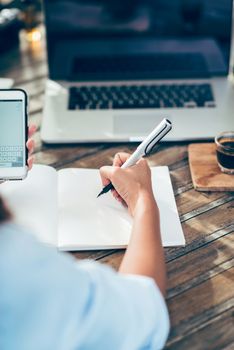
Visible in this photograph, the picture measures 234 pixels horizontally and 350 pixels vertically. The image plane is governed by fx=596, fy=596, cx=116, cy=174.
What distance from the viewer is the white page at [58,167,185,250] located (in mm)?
1052

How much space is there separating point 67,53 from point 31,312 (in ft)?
3.06

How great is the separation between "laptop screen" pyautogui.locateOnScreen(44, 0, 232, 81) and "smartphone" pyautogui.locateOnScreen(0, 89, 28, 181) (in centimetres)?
41

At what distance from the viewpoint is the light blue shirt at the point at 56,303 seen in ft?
2.26

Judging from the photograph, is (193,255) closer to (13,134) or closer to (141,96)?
(13,134)

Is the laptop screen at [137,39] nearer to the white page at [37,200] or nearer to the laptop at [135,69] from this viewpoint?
the laptop at [135,69]

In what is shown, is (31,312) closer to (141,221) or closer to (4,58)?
(141,221)

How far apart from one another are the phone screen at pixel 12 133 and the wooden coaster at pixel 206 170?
36cm

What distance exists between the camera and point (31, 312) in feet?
2.28

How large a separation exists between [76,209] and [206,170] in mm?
293

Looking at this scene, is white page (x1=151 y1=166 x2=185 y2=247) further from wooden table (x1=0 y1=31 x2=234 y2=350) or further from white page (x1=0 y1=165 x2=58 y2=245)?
white page (x1=0 y1=165 x2=58 y2=245)

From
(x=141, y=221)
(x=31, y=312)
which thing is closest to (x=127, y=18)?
(x=141, y=221)

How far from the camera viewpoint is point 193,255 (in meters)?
Answer: 1.04

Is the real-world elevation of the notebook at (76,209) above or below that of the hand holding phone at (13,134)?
below

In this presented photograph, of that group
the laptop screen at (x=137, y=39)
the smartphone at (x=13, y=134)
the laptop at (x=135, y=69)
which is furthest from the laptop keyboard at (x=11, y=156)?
the laptop screen at (x=137, y=39)
